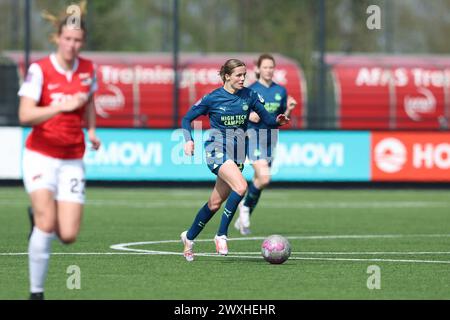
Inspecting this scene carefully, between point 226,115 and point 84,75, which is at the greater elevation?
point 84,75

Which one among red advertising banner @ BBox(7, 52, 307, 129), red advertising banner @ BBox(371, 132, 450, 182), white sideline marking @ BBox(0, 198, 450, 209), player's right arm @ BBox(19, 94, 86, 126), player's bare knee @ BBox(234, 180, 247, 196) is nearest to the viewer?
player's right arm @ BBox(19, 94, 86, 126)

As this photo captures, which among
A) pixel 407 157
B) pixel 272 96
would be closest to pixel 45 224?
pixel 272 96

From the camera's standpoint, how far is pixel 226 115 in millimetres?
14242

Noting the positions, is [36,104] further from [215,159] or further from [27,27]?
[27,27]

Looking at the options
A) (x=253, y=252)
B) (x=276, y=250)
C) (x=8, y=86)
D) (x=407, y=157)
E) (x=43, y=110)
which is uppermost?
(x=8, y=86)

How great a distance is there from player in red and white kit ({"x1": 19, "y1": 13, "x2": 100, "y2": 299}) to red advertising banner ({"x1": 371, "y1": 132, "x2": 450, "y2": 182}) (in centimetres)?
1894

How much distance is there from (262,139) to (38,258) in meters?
8.89

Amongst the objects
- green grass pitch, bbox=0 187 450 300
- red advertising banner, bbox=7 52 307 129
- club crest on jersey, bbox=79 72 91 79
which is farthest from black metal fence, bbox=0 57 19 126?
club crest on jersey, bbox=79 72 91 79

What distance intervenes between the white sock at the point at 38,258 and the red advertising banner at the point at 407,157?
1927cm

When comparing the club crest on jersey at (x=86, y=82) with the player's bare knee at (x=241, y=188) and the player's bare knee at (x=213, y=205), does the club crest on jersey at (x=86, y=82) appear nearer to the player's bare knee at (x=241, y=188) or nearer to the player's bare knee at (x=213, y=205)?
the player's bare knee at (x=241, y=188)

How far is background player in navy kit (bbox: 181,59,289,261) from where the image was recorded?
13.9 meters

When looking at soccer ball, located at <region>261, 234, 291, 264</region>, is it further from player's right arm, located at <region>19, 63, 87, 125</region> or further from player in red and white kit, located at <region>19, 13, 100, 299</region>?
player's right arm, located at <region>19, 63, 87, 125</region>
